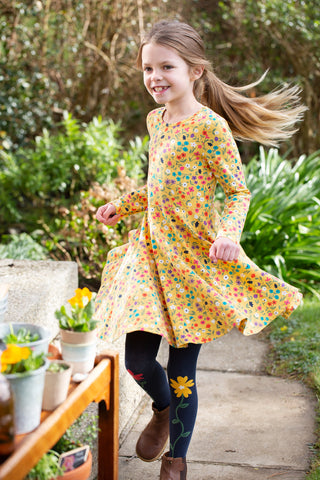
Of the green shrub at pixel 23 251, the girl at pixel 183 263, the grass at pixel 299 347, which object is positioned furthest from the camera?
the green shrub at pixel 23 251

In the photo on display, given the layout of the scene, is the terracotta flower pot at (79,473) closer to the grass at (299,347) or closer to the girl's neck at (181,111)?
the girl's neck at (181,111)

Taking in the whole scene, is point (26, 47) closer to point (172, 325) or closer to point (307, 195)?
point (307, 195)

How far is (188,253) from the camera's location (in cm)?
197

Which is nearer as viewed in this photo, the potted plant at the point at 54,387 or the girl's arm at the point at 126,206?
the potted plant at the point at 54,387

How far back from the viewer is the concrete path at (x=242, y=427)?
2.25 metres

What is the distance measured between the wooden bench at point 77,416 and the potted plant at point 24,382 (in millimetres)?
33

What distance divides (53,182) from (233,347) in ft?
7.41

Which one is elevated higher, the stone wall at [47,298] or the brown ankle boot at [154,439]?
the stone wall at [47,298]

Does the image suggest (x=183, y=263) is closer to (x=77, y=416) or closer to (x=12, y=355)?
(x=77, y=416)

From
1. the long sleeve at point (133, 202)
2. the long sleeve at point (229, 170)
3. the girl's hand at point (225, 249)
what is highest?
the long sleeve at point (229, 170)

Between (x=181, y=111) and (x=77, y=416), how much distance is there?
1138mm

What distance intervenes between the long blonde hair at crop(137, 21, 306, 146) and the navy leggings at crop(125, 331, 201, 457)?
929mm

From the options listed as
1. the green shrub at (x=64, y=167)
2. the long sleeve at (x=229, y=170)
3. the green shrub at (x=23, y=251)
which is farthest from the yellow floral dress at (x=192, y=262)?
the green shrub at (x=64, y=167)

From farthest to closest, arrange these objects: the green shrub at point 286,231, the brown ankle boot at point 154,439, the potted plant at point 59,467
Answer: the green shrub at point 286,231
the brown ankle boot at point 154,439
the potted plant at point 59,467
